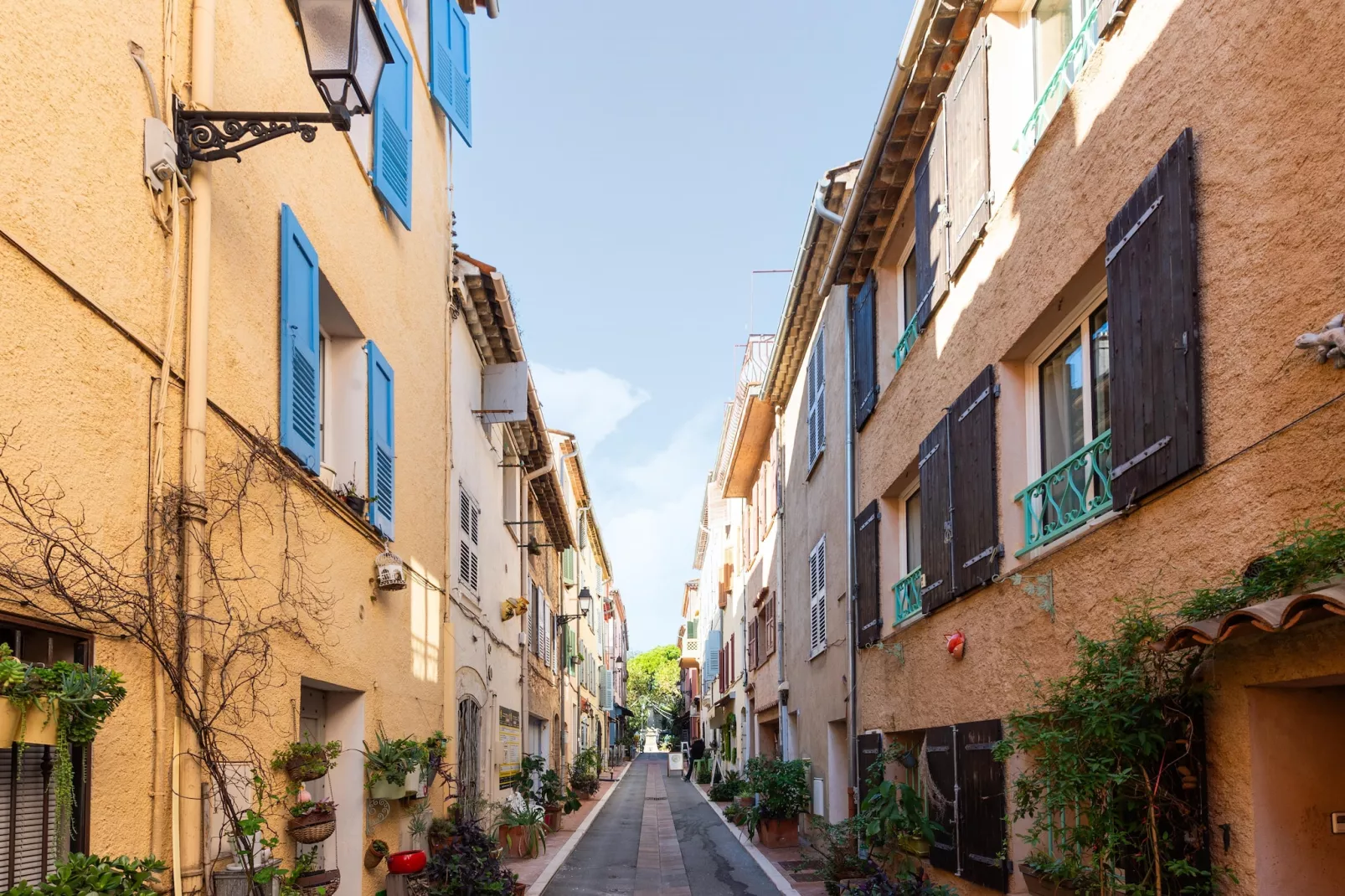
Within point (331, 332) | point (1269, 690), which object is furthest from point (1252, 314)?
point (331, 332)

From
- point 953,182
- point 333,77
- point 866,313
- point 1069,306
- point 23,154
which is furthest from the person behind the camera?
point 866,313

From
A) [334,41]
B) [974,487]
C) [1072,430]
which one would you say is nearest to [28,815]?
[334,41]

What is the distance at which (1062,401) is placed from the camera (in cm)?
753

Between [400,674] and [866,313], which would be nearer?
[400,674]

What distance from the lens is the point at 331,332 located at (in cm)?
830

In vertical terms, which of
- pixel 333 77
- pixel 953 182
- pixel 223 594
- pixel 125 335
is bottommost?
pixel 223 594

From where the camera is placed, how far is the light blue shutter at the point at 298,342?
6.52 meters

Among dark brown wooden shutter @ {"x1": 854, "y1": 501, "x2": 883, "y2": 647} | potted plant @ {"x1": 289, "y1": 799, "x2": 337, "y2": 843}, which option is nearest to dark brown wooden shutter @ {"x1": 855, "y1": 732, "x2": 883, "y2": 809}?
dark brown wooden shutter @ {"x1": 854, "y1": 501, "x2": 883, "y2": 647}

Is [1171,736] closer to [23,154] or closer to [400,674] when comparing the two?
[23,154]

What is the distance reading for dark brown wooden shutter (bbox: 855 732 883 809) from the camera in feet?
36.3

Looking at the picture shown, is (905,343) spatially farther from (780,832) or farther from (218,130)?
→ (780,832)

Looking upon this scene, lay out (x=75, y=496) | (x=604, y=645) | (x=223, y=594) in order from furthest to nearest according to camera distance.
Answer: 1. (x=604, y=645)
2. (x=223, y=594)
3. (x=75, y=496)

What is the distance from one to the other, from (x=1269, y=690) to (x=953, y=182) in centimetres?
545

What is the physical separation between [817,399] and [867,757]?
5626mm
